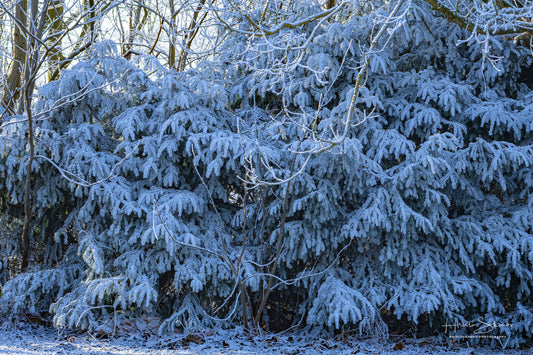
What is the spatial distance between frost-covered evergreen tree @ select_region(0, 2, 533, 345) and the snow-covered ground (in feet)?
0.65

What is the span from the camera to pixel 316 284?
4.53 meters

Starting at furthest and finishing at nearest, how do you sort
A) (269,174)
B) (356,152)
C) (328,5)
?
1. (328,5)
2. (269,174)
3. (356,152)

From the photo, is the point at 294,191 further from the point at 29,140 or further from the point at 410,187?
the point at 29,140

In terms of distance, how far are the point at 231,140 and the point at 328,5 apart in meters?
2.66

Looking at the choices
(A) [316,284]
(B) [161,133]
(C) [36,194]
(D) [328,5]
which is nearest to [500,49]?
(D) [328,5]

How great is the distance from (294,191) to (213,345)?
155 centimetres

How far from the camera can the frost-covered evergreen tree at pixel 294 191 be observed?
4.25 metres

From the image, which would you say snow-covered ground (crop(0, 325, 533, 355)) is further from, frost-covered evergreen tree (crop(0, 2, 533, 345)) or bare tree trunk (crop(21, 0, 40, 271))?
bare tree trunk (crop(21, 0, 40, 271))

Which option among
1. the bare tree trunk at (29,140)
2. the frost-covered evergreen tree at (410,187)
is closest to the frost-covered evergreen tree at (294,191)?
the frost-covered evergreen tree at (410,187)

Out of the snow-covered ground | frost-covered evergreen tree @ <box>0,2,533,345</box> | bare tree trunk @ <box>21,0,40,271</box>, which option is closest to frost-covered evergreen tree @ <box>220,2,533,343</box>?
frost-covered evergreen tree @ <box>0,2,533,345</box>

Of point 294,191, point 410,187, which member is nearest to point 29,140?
point 294,191

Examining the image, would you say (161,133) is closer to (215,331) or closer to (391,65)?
(215,331)

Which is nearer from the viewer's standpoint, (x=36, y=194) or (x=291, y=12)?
(x=36, y=194)

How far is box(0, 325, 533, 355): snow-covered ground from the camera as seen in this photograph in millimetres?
3736
